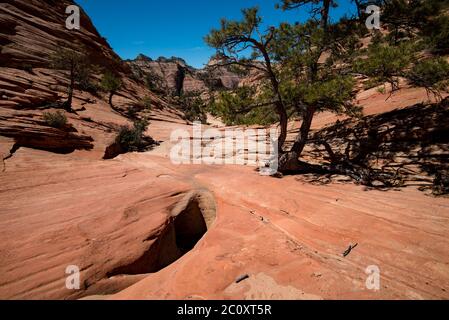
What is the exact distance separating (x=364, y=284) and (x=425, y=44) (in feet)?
24.0

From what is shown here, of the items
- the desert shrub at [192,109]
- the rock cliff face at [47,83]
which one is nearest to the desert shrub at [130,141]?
the rock cliff face at [47,83]

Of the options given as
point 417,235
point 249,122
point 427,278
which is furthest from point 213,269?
point 249,122

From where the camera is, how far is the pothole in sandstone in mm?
4035

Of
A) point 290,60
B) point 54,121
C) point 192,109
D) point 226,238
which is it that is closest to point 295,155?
point 290,60

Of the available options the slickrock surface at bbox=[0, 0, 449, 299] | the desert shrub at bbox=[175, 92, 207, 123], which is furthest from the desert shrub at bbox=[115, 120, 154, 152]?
the desert shrub at bbox=[175, 92, 207, 123]

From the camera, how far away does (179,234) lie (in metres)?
5.84

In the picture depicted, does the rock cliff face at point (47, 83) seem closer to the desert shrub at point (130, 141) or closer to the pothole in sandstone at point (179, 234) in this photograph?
the desert shrub at point (130, 141)

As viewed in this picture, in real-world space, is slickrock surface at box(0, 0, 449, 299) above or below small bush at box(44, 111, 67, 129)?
below

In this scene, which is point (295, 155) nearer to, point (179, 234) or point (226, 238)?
point (179, 234)

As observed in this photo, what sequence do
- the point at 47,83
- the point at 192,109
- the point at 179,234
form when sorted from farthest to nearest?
1. the point at 192,109
2. the point at 47,83
3. the point at 179,234

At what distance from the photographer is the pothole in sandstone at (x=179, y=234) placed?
13.2 feet

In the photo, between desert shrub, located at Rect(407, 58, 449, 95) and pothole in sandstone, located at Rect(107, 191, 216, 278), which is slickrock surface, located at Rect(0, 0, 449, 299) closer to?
pothole in sandstone, located at Rect(107, 191, 216, 278)

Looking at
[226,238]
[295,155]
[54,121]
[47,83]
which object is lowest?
[226,238]

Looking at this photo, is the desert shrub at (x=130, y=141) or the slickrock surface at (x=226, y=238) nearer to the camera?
the slickrock surface at (x=226, y=238)
